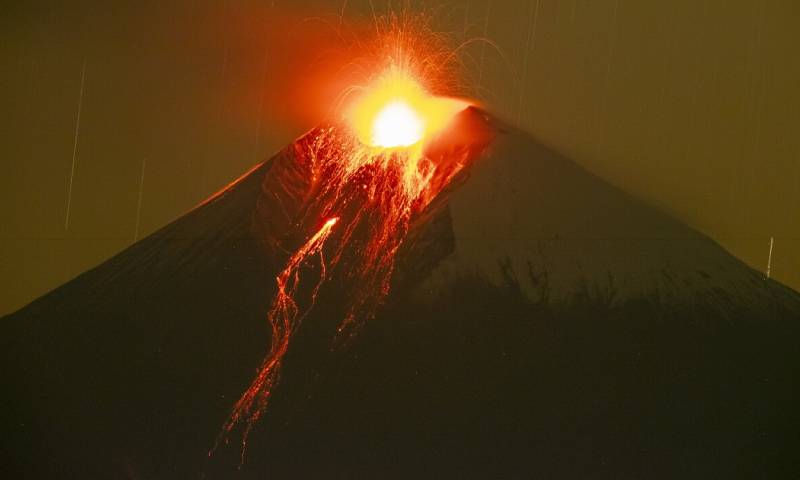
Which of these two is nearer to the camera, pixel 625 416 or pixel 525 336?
pixel 625 416

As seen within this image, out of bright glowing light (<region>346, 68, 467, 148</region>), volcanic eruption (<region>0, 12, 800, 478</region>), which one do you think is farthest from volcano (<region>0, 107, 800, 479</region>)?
bright glowing light (<region>346, 68, 467, 148</region>)

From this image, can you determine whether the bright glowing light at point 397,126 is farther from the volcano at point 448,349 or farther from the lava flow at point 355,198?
the volcano at point 448,349

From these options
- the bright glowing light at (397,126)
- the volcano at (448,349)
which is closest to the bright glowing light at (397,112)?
the bright glowing light at (397,126)

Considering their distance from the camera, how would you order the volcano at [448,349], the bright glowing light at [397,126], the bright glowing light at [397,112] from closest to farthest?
the volcano at [448,349] → the bright glowing light at [397,112] → the bright glowing light at [397,126]

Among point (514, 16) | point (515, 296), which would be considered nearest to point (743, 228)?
point (515, 296)

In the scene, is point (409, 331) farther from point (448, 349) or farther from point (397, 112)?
point (397, 112)

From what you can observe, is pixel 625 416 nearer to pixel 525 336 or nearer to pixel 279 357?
pixel 525 336
